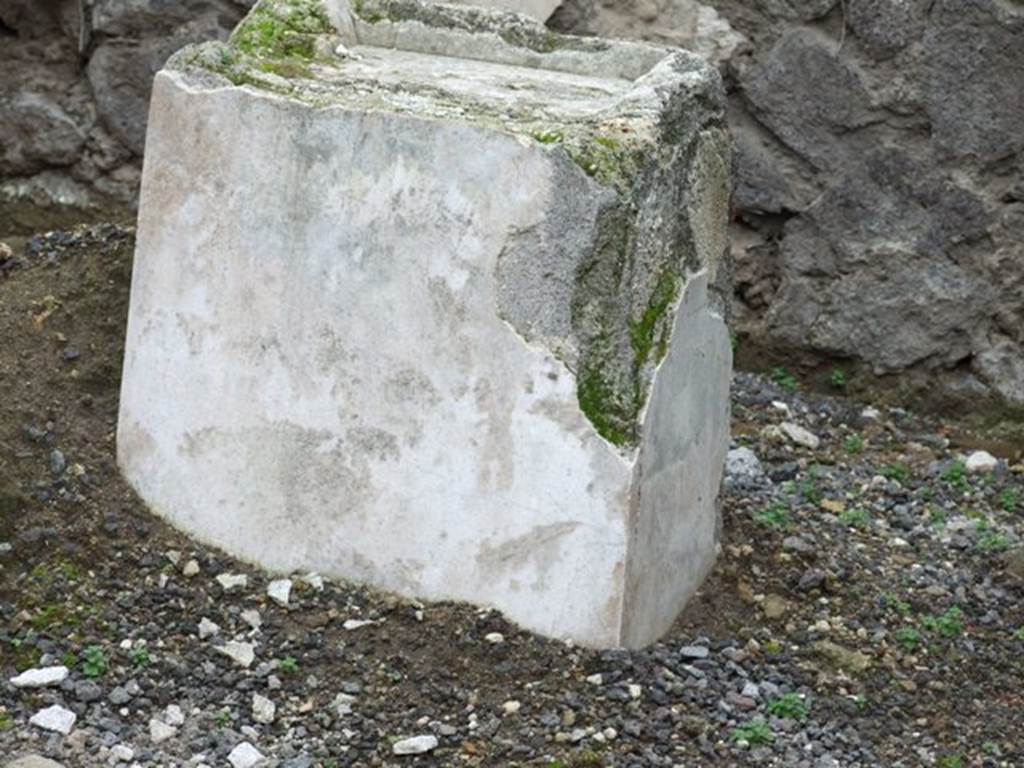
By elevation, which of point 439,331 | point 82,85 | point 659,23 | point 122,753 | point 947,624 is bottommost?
point 122,753

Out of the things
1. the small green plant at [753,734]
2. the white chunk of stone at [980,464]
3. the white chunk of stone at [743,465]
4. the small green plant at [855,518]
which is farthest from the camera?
the white chunk of stone at [980,464]

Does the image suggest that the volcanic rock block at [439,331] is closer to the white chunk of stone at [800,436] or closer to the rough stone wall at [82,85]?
the white chunk of stone at [800,436]

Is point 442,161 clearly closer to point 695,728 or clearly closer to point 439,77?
point 439,77

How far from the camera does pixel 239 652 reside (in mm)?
3996

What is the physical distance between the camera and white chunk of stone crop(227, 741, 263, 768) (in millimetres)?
3707

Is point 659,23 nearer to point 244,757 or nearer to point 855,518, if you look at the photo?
point 855,518

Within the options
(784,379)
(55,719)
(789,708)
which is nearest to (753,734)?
(789,708)

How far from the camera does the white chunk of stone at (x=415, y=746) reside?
374 cm

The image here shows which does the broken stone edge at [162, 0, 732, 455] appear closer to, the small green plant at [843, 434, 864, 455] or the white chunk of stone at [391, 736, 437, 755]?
the white chunk of stone at [391, 736, 437, 755]

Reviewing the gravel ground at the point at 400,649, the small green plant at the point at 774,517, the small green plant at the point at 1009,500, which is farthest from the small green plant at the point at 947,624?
the small green plant at the point at 1009,500

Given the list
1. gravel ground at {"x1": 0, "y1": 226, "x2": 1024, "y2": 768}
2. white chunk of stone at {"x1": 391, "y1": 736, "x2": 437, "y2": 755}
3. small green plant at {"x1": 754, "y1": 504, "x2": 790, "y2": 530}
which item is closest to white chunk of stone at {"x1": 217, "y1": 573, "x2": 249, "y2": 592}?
gravel ground at {"x1": 0, "y1": 226, "x2": 1024, "y2": 768}

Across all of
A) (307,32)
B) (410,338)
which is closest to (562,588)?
(410,338)

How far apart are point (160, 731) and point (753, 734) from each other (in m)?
1.10

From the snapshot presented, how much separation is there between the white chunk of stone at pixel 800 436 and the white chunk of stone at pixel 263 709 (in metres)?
2.14
